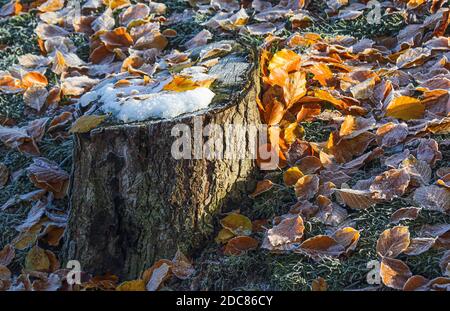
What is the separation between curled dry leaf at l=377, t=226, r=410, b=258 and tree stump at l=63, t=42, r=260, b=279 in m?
0.69

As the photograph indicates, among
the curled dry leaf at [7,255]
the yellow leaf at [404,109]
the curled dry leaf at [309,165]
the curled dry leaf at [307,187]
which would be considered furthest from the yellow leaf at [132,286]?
the yellow leaf at [404,109]

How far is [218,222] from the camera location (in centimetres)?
303

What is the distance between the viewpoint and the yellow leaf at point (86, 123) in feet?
9.73

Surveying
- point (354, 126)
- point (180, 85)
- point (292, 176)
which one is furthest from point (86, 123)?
point (354, 126)

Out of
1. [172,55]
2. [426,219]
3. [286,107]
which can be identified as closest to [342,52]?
[286,107]

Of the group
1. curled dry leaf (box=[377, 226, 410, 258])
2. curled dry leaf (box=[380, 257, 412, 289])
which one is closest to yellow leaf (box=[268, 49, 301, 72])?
curled dry leaf (box=[377, 226, 410, 258])

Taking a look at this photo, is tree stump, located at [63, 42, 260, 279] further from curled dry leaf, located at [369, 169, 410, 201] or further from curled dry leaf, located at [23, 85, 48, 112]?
curled dry leaf, located at [23, 85, 48, 112]

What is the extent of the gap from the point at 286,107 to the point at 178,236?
2.96 feet

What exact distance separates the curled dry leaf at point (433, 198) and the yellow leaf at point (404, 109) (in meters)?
0.56

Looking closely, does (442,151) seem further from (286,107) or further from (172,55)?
(172,55)

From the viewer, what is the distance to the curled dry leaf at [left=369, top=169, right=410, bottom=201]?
2955mm

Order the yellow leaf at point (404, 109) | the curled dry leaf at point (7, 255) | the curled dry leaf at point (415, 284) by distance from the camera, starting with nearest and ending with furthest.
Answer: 1. the curled dry leaf at point (415, 284)
2. the curled dry leaf at point (7, 255)
3. the yellow leaf at point (404, 109)

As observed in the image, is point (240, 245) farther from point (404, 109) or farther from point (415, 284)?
point (404, 109)

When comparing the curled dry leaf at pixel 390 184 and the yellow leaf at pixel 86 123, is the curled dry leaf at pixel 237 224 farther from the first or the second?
the yellow leaf at pixel 86 123
